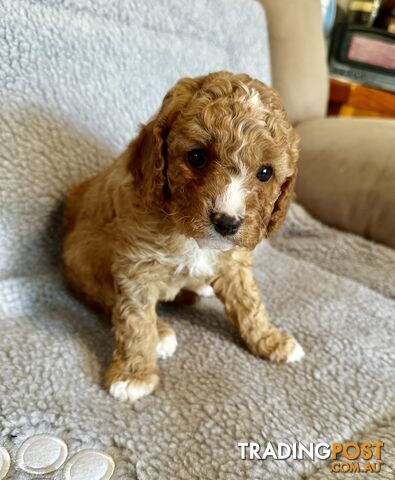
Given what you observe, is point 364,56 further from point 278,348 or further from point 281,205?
point 278,348

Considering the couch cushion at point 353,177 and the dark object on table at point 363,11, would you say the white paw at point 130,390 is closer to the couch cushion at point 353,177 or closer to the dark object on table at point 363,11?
the couch cushion at point 353,177

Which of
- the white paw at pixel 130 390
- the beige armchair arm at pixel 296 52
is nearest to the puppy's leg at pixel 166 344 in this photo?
the white paw at pixel 130 390

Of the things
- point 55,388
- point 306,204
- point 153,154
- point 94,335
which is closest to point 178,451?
point 55,388

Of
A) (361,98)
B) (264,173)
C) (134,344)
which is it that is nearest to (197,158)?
(264,173)

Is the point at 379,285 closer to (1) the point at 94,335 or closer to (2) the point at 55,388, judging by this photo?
(1) the point at 94,335

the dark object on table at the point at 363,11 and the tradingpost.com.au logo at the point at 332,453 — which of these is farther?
the dark object on table at the point at 363,11
